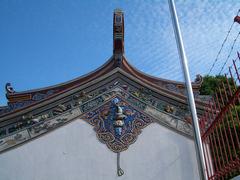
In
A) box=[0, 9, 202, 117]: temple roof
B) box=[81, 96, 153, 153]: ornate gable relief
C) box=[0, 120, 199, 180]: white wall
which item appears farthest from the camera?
box=[0, 9, 202, 117]: temple roof

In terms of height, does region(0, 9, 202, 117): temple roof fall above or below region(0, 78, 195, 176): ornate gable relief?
above

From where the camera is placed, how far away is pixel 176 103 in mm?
6152

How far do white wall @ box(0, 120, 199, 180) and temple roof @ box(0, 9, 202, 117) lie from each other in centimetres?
123

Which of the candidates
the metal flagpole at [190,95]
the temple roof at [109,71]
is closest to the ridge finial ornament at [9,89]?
the temple roof at [109,71]

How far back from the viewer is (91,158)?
5.48m

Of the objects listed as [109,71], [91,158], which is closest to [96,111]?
[91,158]

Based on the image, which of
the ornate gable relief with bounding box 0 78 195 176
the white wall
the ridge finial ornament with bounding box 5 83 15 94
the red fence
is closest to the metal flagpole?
the red fence

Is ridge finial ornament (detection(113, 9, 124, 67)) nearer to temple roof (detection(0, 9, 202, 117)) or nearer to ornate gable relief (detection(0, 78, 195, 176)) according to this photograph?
temple roof (detection(0, 9, 202, 117))

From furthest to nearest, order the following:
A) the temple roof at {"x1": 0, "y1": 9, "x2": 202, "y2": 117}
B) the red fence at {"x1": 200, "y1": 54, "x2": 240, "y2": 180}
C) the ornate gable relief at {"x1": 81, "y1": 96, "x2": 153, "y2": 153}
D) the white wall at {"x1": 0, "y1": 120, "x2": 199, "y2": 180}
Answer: the temple roof at {"x1": 0, "y1": 9, "x2": 202, "y2": 117}, the ornate gable relief at {"x1": 81, "y1": 96, "x2": 153, "y2": 153}, the white wall at {"x1": 0, "y1": 120, "x2": 199, "y2": 180}, the red fence at {"x1": 200, "y1": 54, "x2": 240, "y2": 180}

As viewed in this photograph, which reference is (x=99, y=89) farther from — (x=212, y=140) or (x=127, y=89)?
(x=212, y=140)

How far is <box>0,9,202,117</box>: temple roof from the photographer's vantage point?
6.70m

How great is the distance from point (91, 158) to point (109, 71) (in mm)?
2687

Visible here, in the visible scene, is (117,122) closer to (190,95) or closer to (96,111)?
(96,111)

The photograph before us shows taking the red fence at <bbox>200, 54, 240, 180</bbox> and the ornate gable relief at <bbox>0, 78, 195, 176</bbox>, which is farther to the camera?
the ornate gable relief at <bbox>0, 78, 195, 176</bbox>
